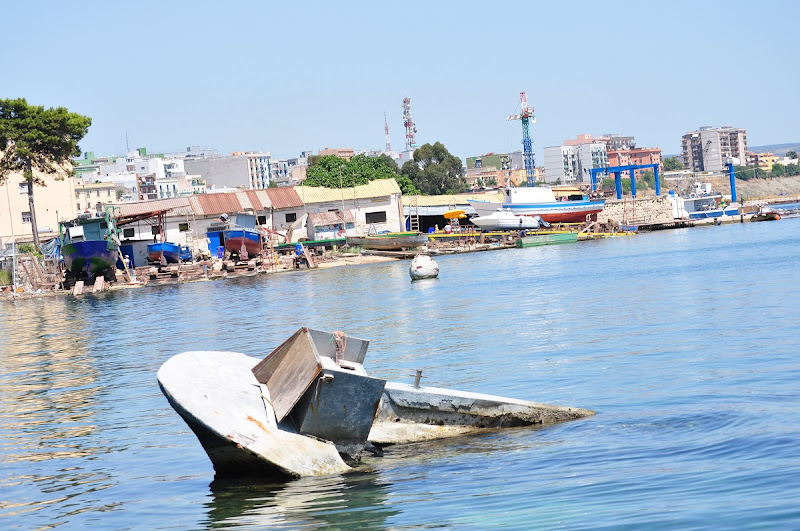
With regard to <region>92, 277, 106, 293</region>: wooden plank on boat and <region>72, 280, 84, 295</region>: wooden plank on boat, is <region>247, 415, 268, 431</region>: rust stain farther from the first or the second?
<region>92, 277, 106, 293</region>: wooden plank on boat

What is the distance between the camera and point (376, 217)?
70.1 meters

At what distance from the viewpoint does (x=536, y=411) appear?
35.6 ft

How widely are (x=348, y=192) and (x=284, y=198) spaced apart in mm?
5130

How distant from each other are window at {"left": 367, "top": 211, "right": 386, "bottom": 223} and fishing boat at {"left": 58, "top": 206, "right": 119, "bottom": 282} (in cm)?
2280

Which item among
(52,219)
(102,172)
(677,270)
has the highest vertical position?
(102,172)

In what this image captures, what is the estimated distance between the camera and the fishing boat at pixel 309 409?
8930 millimetres

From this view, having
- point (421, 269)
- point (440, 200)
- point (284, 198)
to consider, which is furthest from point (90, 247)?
point (440, 200)

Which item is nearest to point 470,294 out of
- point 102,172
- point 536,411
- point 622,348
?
point 622,348

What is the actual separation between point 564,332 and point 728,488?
11.8 m

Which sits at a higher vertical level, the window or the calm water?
the window

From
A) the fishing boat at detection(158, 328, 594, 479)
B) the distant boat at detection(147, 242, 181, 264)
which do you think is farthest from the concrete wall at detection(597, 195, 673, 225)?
the fishing boat at detection(158, 328, 594, 479)

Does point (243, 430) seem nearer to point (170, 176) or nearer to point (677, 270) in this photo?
point (677, 270)

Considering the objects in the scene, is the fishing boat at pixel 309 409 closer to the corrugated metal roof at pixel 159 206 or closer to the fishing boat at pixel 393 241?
the fishing boat at pixel 393 241

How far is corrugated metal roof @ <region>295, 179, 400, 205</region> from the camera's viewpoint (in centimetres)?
6869
